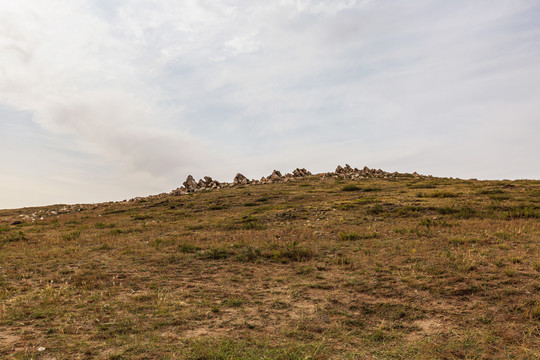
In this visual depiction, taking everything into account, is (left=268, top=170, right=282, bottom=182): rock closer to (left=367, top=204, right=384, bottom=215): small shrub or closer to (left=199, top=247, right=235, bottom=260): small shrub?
(left=367, top=204, right=384, bottom=215): small shrub

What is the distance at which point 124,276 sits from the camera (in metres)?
11.4

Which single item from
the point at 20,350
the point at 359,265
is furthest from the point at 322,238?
the point at 20,350

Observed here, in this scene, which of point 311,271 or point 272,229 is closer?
point 311,271

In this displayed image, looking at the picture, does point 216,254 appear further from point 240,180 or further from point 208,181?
point 208,181

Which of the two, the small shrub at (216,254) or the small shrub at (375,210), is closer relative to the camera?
the small shrub at (216,254)

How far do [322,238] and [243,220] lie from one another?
22.0ft

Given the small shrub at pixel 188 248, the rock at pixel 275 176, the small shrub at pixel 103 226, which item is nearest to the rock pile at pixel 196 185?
the rock at pixel 275 176

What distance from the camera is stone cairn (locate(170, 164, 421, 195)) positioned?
42156 millimetres

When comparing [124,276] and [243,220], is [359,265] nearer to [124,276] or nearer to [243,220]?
[124,276]

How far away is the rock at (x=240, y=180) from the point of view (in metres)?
43.5

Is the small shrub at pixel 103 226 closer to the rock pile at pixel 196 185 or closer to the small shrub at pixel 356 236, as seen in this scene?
the small shrub at pixel 356 236

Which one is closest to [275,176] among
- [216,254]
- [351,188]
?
[351,188]

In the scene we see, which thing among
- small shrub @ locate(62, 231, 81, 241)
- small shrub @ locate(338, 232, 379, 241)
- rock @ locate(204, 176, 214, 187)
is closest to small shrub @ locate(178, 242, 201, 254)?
small shrub @ locate(338, 232, 379, 241)

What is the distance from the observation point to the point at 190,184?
43.5 metres
